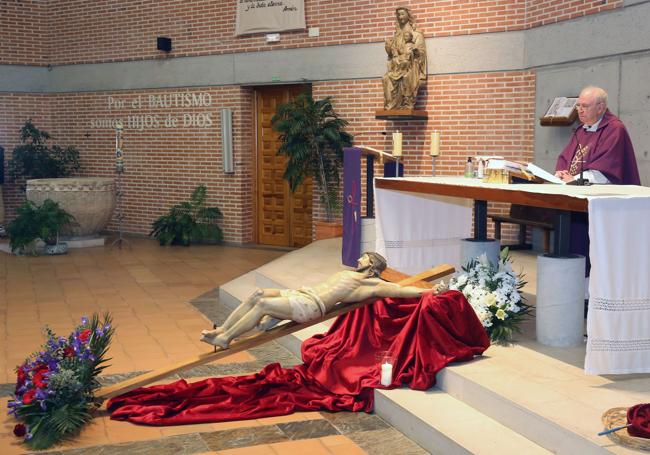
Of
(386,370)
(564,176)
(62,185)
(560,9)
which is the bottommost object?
(386,370)

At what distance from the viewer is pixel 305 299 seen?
535cm

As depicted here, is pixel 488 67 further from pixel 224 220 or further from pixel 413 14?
pixel 224 220

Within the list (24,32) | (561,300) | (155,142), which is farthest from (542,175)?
(24,32)

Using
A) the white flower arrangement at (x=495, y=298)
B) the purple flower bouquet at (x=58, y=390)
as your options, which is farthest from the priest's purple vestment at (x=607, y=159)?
the purple flower bouquet at (x=58, y=390)

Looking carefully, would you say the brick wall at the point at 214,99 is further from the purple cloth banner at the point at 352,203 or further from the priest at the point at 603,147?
the priest at the point at 603,147

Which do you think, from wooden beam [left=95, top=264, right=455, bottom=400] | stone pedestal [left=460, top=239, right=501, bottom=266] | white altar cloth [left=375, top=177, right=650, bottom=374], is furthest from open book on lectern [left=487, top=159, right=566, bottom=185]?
wooden beam [left=95, top=264, right=455, bottom=400]

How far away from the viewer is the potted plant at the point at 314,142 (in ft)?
38.2

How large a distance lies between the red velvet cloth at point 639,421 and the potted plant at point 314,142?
802 centimetres

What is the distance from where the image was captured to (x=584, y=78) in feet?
30.1

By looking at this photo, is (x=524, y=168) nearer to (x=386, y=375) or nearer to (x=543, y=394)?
(x=386, y=375)

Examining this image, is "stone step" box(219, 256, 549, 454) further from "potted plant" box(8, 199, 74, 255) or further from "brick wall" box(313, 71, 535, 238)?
"potted plant" box(8, 199, 74, 255)

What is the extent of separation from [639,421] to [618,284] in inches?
38.7

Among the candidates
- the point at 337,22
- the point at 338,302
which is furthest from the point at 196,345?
the point at 337,22

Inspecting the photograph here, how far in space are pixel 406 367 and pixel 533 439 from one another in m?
1.24
